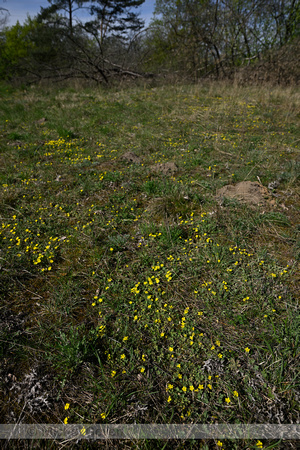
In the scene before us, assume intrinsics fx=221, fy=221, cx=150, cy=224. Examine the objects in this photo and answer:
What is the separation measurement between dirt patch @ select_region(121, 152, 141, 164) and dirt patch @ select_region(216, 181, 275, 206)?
2.23m

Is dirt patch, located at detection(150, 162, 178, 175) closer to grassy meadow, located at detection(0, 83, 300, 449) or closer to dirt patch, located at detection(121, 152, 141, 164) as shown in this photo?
grassy meadow, located at detection(0, 83, 300, 449)

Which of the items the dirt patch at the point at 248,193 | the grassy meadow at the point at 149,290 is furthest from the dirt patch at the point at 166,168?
the dirt patch at the point at 248,193

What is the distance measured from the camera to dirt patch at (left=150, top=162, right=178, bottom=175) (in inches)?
186

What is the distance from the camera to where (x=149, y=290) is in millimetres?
2484

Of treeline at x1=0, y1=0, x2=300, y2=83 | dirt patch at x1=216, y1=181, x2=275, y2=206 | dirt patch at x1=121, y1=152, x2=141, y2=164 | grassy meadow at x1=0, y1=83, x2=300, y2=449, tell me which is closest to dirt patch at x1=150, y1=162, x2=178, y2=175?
grassy meadow at x1=0, y1=83, x2=300, y2=449

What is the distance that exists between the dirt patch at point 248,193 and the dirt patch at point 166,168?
122 centimetres

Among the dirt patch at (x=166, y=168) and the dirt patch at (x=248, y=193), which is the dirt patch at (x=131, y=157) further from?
the dirt patch at (x=248, y=193)

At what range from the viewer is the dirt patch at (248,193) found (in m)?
3.62

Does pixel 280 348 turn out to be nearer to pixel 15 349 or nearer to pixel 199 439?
pixel 199 439

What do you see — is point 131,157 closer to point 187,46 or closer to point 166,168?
point 166,168

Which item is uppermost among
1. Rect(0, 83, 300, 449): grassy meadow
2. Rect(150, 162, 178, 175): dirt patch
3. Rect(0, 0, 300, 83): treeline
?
Rect(0, 0, 300, 83): treeline

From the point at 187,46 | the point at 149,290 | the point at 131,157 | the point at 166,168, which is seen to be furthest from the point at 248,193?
the point at 187,46

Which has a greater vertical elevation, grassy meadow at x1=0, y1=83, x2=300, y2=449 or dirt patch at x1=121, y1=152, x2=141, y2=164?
dirt patch at x1=121, y1=152, x2=141, y2=164

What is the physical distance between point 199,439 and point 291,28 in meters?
24.5
